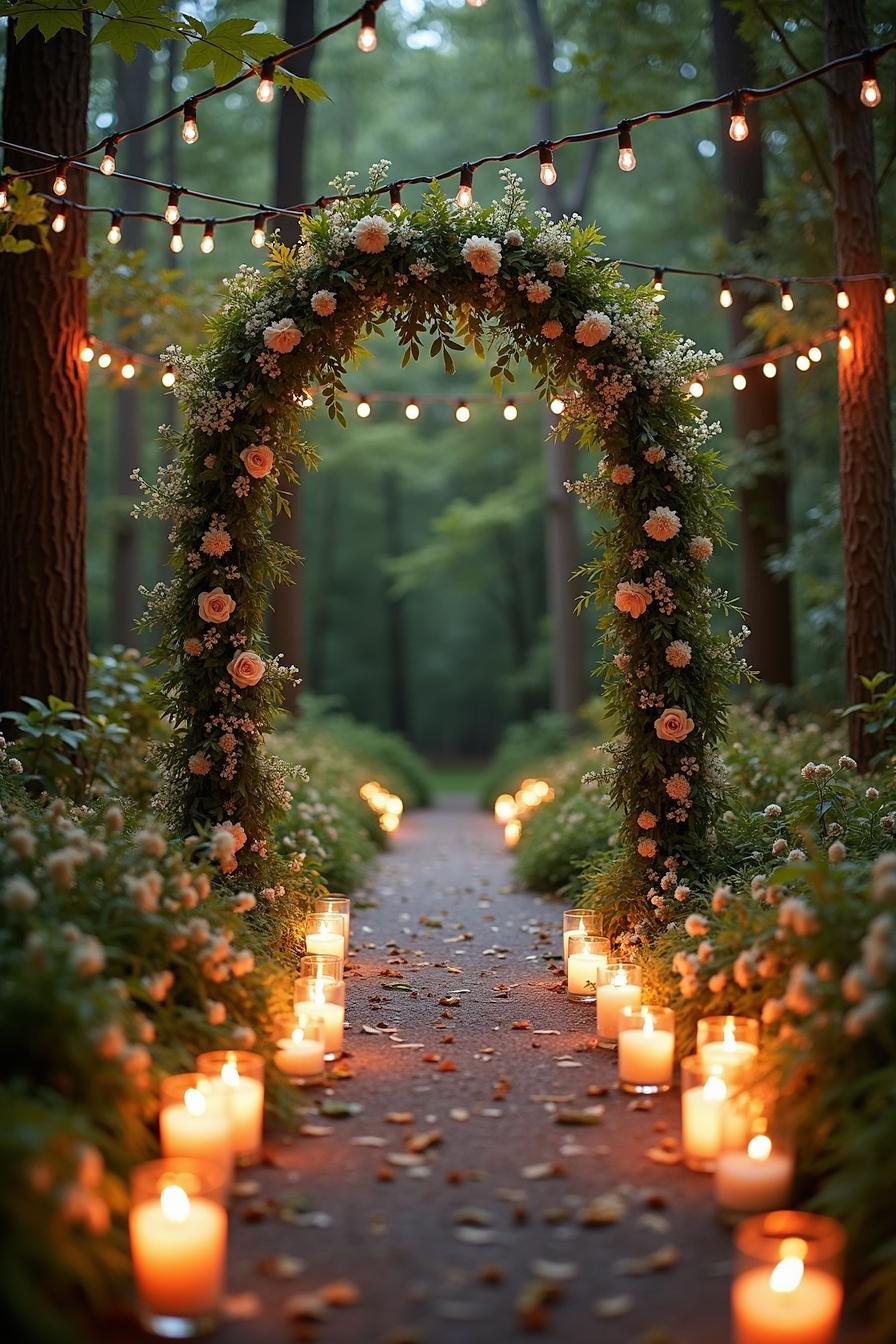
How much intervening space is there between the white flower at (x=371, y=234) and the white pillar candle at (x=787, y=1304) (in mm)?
4460

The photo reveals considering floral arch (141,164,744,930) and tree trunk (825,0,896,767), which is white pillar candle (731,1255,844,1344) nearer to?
floral arch (141,164,744,930)

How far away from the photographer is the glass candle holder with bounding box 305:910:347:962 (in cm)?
529

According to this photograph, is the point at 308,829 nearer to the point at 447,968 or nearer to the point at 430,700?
the point at 447,968

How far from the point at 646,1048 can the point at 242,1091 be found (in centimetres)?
145

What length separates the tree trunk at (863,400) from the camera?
6.90 m

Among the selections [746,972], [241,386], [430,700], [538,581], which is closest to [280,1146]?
[746,972]

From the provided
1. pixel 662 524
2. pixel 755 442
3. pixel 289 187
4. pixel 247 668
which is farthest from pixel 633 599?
pixel 289 187

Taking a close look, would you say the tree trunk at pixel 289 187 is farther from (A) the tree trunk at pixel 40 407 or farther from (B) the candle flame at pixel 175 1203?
(B) the candle flame at pixel 175 1203

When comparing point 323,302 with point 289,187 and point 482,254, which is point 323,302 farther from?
point 289,187

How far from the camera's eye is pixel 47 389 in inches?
259

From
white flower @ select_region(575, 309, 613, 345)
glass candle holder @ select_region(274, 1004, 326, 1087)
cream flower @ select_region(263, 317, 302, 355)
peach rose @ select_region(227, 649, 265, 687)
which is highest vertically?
white flower @ select_region(575, 309, 613, 345)

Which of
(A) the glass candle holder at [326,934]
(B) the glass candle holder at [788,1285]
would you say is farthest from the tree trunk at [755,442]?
(B) the glass candle holder at [788,1285]

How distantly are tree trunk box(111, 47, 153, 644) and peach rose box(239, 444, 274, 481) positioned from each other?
9864mm

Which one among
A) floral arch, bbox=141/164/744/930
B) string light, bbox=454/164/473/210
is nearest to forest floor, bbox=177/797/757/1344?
floral arch, bbox=141/164/744/930
